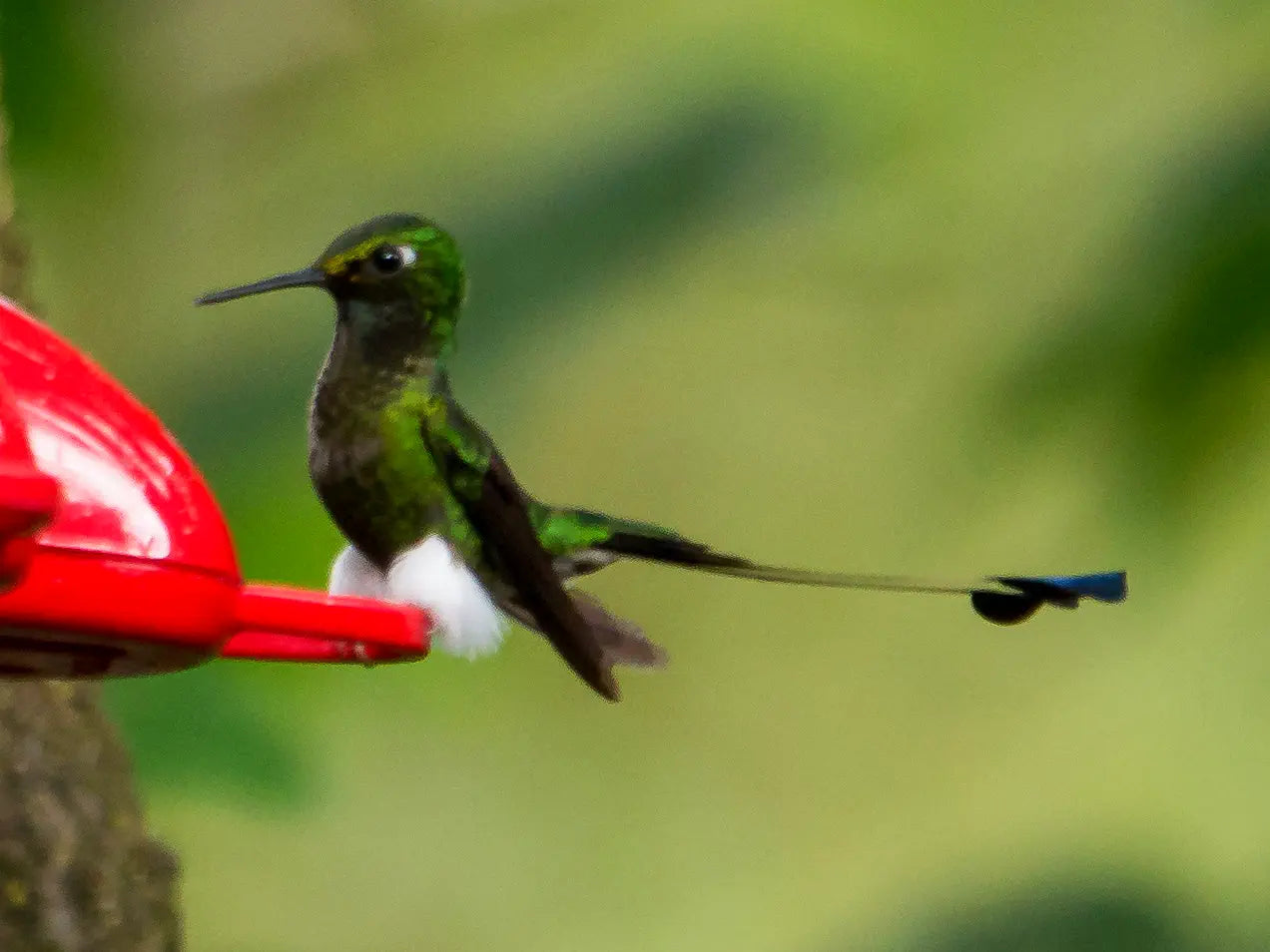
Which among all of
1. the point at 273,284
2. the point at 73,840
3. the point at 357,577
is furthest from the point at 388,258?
the point at 73,840

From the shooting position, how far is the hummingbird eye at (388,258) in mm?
1138

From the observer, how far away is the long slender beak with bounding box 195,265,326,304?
100cm

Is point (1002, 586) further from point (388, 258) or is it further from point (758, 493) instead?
point (758, 493)

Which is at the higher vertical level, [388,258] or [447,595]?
[388,258]

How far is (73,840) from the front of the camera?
5.07 ft

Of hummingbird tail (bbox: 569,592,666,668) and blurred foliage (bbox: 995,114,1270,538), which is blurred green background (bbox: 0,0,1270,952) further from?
hummingbird tail (bbox: 569,592,666,668)

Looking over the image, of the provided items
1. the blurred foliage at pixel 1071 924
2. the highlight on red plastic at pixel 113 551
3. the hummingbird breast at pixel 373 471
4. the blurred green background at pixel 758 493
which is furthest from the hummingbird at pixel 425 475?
the blurred green background at pixel 758 493

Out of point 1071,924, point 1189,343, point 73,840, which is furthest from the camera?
point 1071,924

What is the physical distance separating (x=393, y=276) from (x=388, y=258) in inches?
0.4

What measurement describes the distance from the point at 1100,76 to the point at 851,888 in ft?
5.56

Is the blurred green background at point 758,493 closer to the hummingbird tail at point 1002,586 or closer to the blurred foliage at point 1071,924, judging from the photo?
the blurred foliage at point 1071,924

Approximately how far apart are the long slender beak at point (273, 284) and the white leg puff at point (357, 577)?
0.68ft

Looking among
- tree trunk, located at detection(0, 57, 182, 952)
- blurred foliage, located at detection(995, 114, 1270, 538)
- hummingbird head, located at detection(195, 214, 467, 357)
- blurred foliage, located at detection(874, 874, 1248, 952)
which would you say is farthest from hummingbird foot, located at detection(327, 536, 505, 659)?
blurred foliage, located at detection(874, 874, 1248, 952)

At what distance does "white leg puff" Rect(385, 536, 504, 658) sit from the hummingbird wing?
22 millimetres
